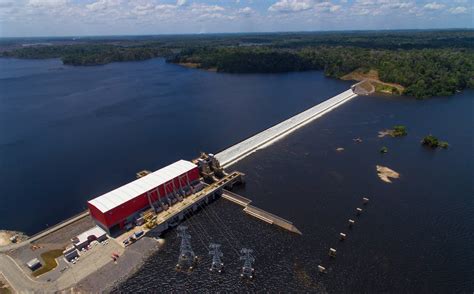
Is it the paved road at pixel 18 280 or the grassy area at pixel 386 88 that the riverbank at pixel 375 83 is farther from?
the paved road at pixel 18 280

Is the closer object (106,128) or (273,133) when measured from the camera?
(273,133)

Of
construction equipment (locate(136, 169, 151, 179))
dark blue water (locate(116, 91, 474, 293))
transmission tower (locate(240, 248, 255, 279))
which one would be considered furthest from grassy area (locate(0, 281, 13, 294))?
construction equipment (locate(136, 169, 151, 179))

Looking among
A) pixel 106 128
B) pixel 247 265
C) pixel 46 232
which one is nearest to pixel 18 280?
pixel 46 232

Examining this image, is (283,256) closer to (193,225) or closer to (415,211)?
(193,225)

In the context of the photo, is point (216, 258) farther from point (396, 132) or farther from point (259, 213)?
point (396, 132)

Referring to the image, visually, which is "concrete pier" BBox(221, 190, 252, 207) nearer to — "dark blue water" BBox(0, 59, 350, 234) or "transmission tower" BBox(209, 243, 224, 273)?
"transmission tower" BBox(209, 243, 224, 273)

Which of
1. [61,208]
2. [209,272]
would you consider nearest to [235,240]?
[209,272]
